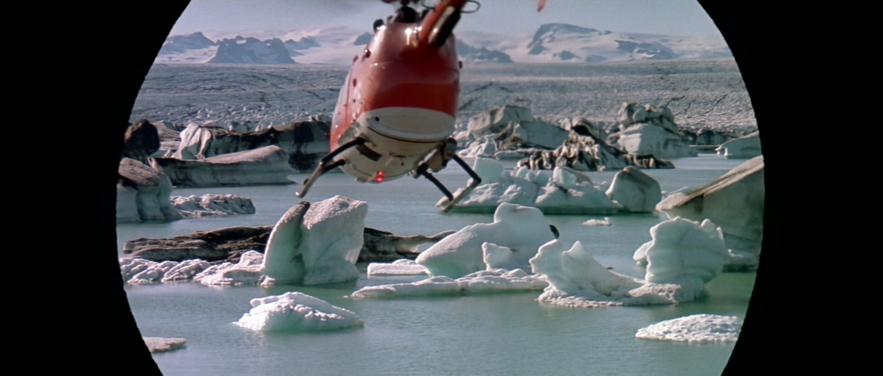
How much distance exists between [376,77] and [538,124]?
16.1m

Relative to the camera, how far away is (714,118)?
24922mm

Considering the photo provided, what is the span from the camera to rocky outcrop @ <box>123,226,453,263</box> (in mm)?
11226

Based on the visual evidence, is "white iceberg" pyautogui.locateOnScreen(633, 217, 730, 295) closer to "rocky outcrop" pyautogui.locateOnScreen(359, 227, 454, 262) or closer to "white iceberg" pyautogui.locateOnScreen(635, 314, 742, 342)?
"white iceberg" pyautogui.locateOnScreen(635, 314, 742, 342)

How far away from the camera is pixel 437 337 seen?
8.24 meters

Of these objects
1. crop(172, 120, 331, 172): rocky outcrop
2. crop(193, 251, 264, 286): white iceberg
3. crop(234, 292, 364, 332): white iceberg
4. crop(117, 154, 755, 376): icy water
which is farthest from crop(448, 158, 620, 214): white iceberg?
crop(234, 292, 364, 332): white iceberg

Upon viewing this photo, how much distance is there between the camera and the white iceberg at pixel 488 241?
948 centimetres

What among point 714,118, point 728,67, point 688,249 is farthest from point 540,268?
point 728,67

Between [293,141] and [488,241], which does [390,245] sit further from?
[293,141]

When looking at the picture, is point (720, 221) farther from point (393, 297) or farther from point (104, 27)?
point (104, 27)

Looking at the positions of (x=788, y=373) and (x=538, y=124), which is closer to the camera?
(x=788, y=373)

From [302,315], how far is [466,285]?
6.43ft

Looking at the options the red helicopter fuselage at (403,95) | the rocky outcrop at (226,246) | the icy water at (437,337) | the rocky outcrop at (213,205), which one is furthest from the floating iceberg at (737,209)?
the rocky outcrop at (213,205)

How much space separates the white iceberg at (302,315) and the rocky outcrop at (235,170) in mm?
8108

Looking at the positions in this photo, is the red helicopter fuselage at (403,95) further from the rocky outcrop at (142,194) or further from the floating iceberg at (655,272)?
the rocky outcrop at (142,194)
